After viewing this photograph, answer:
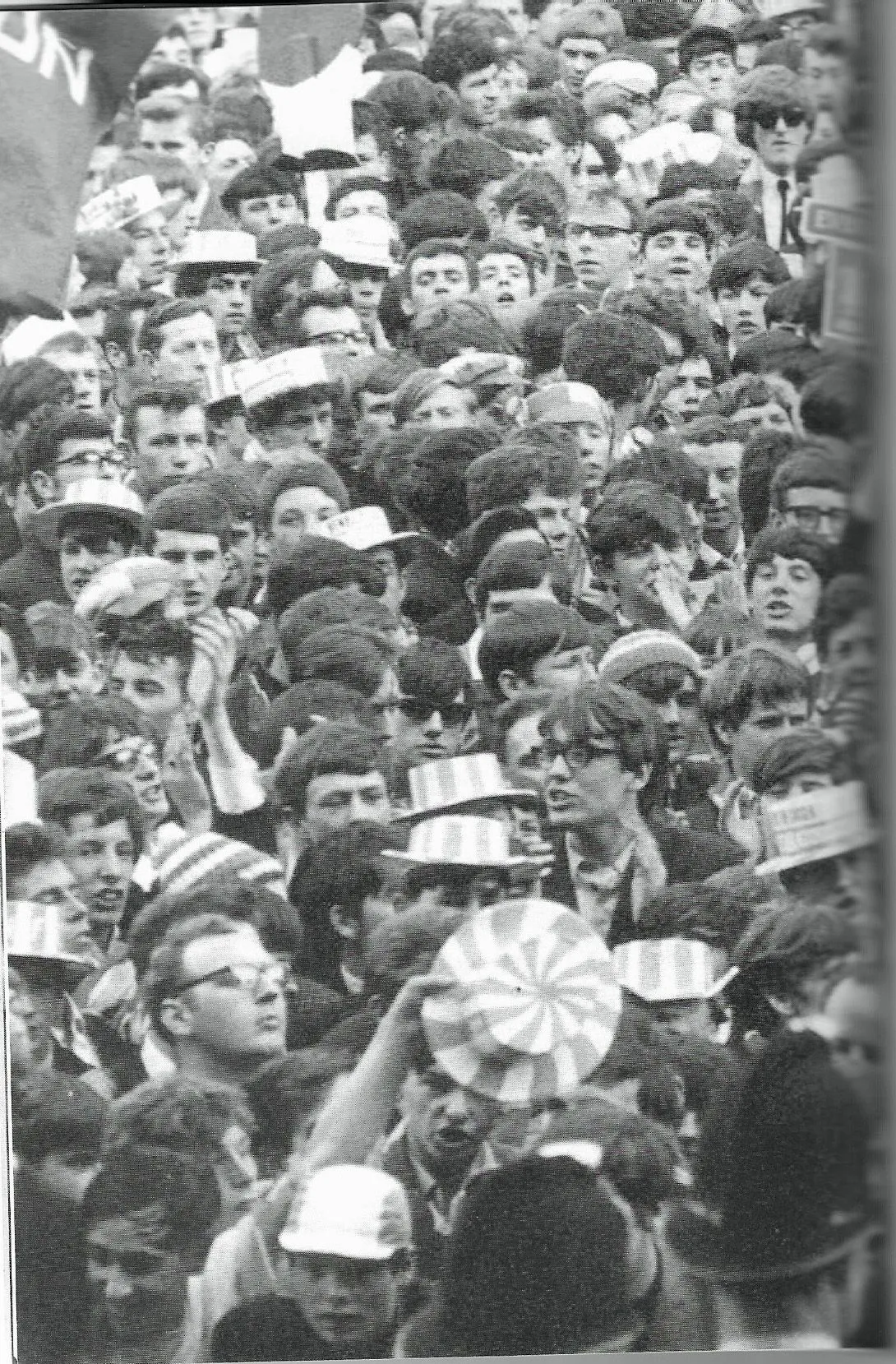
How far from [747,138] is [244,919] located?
105 cm

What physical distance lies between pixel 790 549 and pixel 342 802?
0.58 metres

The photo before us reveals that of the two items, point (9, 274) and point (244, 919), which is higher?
point (9, 274)

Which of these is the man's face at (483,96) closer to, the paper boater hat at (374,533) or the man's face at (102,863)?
the paper boater hat at (374,533)

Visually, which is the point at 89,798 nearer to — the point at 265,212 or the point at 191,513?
the point at 191,513

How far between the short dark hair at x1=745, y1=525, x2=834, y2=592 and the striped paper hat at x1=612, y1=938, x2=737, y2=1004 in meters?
0.41

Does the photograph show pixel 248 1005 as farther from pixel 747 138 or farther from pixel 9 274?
pixel 747 138

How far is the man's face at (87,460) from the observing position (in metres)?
1.77

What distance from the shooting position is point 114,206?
176 cm

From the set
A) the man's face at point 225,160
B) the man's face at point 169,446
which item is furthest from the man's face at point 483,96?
the man's face at point 169,446

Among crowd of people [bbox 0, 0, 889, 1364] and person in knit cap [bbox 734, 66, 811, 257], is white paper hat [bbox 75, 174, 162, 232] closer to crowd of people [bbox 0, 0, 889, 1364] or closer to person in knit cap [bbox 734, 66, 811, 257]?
crowd of people [bbox 0, 0, 889, 1364]

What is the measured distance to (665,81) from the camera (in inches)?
69.8

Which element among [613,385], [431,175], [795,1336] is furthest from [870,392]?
[795,1336]

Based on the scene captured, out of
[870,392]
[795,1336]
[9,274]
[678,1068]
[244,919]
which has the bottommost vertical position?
[795,1336]

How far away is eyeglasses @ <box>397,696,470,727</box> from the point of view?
5.78 feet
